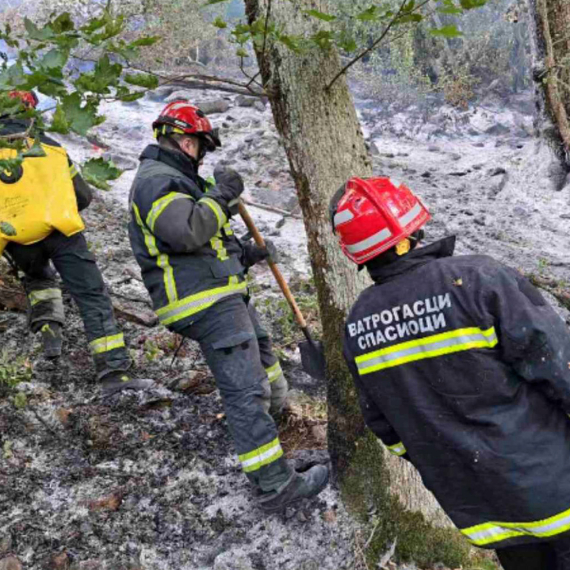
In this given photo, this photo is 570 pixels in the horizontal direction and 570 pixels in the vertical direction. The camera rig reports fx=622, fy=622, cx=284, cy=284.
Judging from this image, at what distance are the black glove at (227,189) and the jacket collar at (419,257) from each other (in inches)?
51.7

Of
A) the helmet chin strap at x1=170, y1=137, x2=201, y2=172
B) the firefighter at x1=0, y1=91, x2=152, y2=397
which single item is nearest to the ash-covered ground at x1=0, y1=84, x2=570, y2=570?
the firefighter at x1=0, y1=91, x2=152, y2=397

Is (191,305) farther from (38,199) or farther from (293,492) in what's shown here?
(38,199)

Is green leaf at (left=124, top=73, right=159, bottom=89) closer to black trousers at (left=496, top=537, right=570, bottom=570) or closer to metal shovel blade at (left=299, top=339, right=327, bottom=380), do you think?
black trousers at (left=496, top=537, right=570, bottom=570)

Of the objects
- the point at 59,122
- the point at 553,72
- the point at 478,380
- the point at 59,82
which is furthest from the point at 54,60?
the point at 553,72

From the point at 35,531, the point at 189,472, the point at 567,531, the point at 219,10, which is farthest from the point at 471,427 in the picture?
the point at 219,10

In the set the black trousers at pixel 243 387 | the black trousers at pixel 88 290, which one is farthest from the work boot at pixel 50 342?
the black trousers at pixel 243 387

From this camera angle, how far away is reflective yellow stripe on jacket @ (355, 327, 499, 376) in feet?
6.32

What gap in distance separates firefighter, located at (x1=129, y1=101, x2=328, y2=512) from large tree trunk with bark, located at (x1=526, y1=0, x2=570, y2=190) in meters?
5.03

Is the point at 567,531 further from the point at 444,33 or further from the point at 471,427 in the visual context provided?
the point at 444,33

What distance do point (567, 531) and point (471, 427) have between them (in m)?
0.44

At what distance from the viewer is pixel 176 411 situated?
151 inches

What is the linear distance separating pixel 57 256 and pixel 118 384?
2.96 ft

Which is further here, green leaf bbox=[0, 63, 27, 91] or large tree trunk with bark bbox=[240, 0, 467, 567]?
large tree trunk with bark bbox=[240, 0, 467, 567]

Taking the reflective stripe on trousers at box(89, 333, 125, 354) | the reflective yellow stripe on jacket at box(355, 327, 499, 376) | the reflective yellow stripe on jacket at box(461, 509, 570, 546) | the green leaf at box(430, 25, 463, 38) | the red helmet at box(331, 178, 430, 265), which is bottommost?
the reflective yellow stripe on jacket at box(461, 509, 570, 546)
